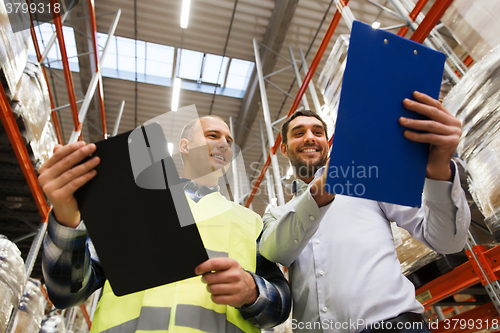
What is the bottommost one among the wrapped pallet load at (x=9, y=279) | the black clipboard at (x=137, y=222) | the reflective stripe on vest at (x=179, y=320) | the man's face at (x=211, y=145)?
the wrapped pallet load at (x=9, y=279)

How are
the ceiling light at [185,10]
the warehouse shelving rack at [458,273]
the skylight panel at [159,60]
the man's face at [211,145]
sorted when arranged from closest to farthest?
the man's face at [211,145] → the warehouse shelving rack at [458,273] → the ceiling light at [185,10] → the skylight panel at [159,60]

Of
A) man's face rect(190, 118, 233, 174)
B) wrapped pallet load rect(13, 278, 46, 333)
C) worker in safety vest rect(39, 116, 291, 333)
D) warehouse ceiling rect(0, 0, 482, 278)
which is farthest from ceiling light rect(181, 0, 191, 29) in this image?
worker in safety vest rect(39, 116, 291, 333)

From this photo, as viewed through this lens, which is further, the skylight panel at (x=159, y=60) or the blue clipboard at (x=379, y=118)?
the skylight panel at (x=159, y=60)

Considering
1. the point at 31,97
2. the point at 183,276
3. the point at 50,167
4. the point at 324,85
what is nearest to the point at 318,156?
the point at 183,276

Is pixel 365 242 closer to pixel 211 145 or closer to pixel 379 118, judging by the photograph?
pixel 379 118

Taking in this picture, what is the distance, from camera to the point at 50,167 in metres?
1.10

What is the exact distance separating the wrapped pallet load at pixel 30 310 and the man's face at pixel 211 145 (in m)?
3.53

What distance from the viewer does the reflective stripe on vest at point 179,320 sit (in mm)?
1307

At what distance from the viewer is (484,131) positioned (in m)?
2.43

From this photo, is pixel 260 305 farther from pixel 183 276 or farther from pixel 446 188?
pixel 446 188

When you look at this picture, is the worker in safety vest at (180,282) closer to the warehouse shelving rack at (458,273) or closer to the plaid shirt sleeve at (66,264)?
the plaid shirt sleeve at (66,264)

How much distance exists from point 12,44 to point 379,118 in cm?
391

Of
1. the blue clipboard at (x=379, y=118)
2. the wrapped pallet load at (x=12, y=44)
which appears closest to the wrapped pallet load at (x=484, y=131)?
the blue clipboard at (x=379, y=118)

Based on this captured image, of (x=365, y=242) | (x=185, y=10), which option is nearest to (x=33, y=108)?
(x=365, y=242)
